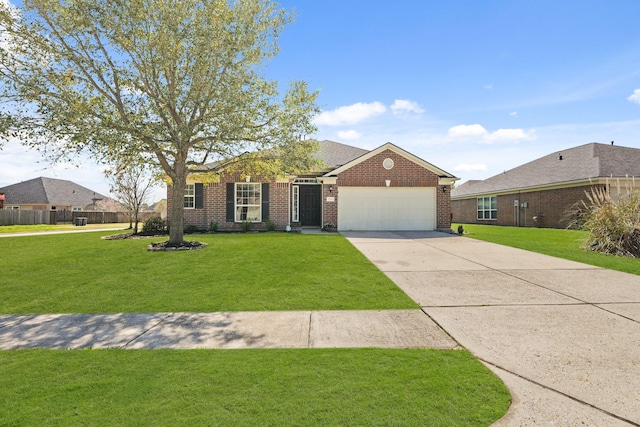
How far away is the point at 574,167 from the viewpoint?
20.0m

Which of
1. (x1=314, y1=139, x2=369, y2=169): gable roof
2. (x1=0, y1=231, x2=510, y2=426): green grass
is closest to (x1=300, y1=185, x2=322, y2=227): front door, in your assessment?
(x1=314, y1=139, x2=369, y2=169): gable roof

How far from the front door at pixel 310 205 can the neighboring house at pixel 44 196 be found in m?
29.1

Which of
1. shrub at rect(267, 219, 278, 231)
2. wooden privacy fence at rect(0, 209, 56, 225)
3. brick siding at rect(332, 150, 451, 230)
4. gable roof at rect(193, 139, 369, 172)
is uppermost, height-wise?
gable roof at rect(193, 139, 369, 172)

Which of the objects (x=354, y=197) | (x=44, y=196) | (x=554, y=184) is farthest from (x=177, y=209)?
(x=44, y=196)

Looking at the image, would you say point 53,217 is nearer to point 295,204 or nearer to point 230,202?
point 230,202

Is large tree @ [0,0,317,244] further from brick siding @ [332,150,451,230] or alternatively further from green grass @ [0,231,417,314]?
brick siding @ [332,150,451,230]

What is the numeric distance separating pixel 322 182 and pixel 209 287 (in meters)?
11.3

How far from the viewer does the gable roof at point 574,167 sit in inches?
718

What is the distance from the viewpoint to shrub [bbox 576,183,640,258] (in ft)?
32.1

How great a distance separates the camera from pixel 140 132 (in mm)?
9180

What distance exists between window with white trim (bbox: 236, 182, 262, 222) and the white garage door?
4189mm

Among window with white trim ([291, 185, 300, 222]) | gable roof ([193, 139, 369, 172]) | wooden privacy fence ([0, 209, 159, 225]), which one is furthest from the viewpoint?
wooden privacy fence ([0, 209, 159, 225])

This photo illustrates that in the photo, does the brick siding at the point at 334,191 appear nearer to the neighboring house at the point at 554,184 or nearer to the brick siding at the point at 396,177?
the brick siding at the point at 396,177

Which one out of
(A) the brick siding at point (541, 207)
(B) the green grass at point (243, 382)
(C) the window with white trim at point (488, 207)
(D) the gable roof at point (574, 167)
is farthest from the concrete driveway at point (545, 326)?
(C) the window with white trim at point (488, 207)
